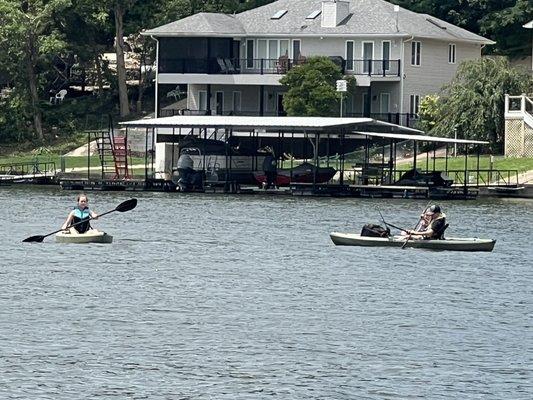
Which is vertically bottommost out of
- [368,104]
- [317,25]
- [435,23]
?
[368,104]

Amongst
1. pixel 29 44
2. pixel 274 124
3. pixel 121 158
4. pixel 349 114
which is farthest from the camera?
pixel 29 44

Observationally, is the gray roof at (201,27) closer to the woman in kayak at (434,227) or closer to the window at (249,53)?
the window at (249,53)

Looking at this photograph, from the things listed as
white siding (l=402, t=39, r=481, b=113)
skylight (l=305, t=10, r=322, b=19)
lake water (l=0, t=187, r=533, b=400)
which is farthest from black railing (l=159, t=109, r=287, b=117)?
lake water (l=0, t=187, r=533, b=400)

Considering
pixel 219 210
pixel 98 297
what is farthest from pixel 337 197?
pixel 98 297

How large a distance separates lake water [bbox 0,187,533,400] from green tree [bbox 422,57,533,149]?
2346 cm

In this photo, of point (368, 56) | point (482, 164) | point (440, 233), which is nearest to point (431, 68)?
point (368, 56)

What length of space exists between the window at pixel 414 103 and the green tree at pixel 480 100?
688cm

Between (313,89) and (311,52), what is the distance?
279 inches

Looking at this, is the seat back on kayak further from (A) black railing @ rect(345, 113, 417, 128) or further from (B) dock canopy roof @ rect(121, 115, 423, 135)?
(A) black railing @ rect(345, 113, 417, 128)

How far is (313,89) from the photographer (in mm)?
100750

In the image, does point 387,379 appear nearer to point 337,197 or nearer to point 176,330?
point 176,330

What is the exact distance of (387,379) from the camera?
38344 mm

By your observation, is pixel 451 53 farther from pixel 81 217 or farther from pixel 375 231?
pixel 81 217

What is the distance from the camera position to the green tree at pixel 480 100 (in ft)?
314
